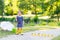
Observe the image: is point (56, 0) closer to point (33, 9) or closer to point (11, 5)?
point (33, 9)

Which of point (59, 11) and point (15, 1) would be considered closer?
point (59, 11)

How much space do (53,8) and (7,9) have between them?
10308mm

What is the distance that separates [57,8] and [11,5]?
465 inches

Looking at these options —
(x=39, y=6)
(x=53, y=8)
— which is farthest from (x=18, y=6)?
(x=53, y=8)

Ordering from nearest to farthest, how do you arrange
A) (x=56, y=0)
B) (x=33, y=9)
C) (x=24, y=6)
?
(x=56, y=0), (x=24, y=6), (x=33, y=9)

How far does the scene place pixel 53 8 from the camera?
40.8 m

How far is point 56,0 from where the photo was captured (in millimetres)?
40031

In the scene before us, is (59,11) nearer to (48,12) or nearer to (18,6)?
(48,12)

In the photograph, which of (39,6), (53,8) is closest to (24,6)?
(39,6)

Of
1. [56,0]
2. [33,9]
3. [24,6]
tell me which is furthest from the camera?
[33,9]

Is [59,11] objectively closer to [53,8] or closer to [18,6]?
[53,8]

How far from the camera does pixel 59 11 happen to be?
40469mm

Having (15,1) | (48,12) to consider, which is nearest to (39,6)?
(48,12)

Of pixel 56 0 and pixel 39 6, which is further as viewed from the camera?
pixel 39 6
